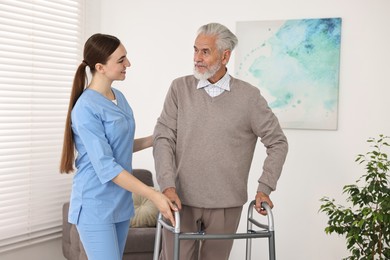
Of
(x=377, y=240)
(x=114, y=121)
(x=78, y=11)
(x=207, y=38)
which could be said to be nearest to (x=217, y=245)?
(x=114, y=121)

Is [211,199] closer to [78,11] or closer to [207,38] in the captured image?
[207,38]

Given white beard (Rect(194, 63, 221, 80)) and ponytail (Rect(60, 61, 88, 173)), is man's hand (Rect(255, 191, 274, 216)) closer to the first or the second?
white beard (Rect(194, 63, 221, 80))

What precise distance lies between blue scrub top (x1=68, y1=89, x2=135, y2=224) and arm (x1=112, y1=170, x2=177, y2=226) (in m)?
0.03

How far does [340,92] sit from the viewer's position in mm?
4273

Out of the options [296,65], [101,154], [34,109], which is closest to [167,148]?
[101,154]

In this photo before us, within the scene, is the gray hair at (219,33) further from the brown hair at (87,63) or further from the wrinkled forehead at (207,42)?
the brown hair at (87,63)

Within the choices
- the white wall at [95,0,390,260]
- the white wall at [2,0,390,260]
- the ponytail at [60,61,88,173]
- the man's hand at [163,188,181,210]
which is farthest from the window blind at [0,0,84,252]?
the man's hand at [163,188,181,210]

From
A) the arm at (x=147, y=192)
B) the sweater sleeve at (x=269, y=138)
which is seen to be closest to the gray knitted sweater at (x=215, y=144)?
the sweater sleeve at (x=269, y=138)

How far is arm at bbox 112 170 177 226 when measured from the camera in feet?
7.83

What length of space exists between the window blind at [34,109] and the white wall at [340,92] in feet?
2.23

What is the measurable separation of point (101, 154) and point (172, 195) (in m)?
0.35

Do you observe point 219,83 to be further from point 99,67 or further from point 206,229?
point 206,229

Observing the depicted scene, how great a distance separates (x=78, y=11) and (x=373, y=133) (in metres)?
2.56

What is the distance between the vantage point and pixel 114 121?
2.61 meters
